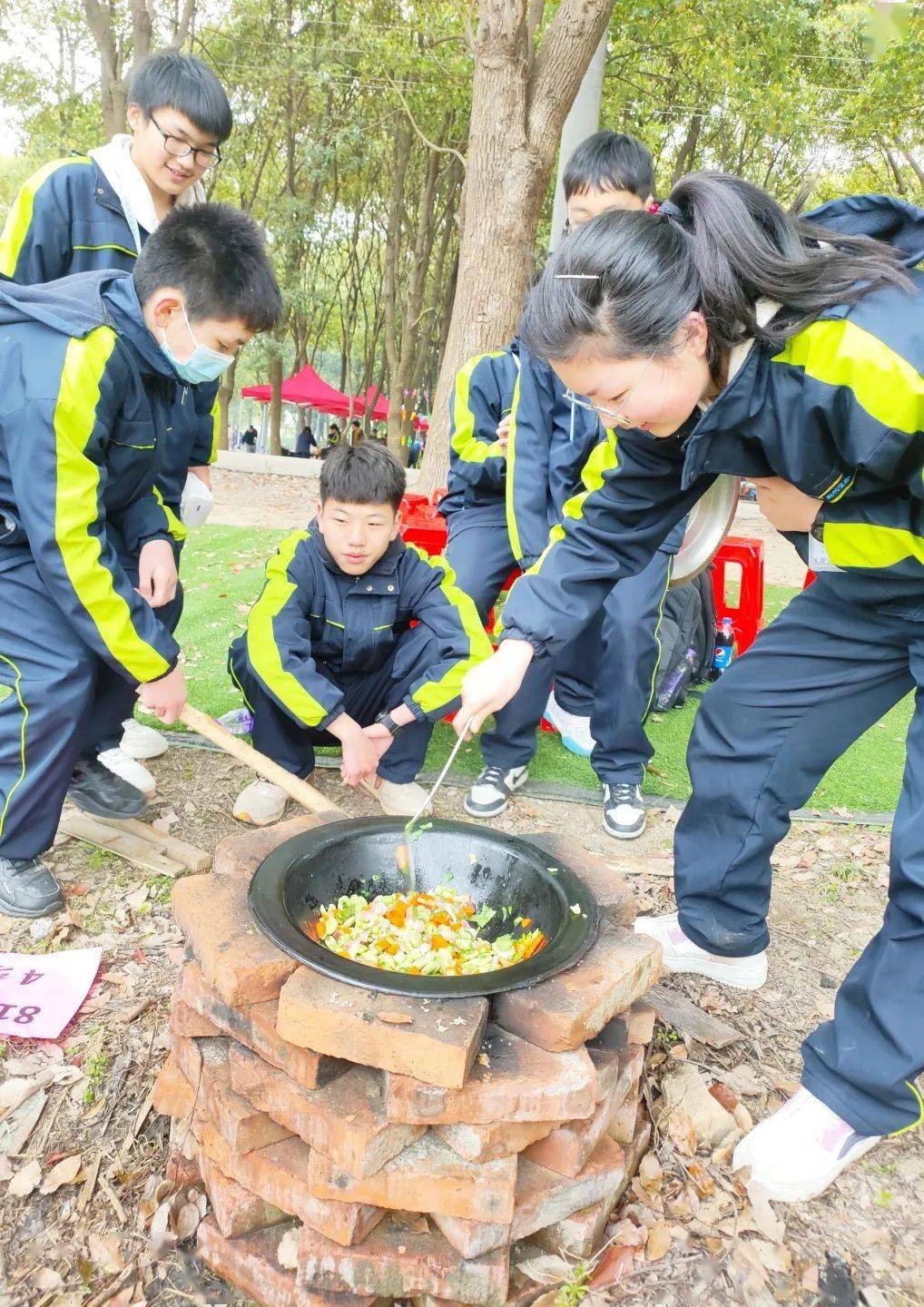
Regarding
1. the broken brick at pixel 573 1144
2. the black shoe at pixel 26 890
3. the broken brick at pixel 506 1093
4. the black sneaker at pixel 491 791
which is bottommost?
the black sneaker at pixel 491 791

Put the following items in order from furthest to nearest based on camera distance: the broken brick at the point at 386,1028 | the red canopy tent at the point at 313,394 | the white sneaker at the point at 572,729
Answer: the red canopy tent at the point at 313,394 < the white sneaker at the point at 572,729 < the broken brick at the point at 386,1028

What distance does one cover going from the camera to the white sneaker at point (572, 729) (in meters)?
4.18

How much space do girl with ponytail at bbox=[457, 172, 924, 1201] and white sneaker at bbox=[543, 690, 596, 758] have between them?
1.81m

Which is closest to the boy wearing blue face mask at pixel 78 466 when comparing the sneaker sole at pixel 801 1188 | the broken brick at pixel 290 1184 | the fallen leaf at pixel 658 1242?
the broken brick at pixel 290 1184

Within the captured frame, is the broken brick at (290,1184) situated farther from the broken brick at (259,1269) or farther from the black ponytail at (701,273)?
the black ponytail at (701,273)

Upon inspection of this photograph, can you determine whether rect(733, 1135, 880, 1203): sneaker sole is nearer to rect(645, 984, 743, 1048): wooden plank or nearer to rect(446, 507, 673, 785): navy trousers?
rect(645, 984, 743, 1048): wooden plank

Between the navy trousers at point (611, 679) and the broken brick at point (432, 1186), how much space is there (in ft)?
6.79

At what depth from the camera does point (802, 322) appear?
165 cm

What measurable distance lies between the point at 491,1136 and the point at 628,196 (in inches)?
123

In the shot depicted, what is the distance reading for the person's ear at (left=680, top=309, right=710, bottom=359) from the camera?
5.49ft

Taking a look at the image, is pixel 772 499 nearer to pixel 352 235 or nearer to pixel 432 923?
pixel 432 923

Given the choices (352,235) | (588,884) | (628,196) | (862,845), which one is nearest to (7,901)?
(588,884)

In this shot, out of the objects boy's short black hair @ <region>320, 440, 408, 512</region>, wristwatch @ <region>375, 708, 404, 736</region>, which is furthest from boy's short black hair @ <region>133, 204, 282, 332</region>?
wristwatch @ <region>375, 708, 404, 736</region>

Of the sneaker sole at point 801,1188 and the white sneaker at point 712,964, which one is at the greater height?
the sneaker sole at point 801,1188
